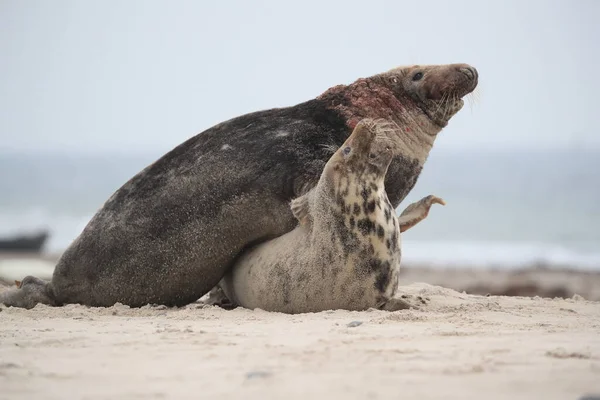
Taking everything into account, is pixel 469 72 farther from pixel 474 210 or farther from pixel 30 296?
pixel 474 210

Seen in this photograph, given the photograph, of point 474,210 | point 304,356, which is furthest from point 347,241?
point 474,210

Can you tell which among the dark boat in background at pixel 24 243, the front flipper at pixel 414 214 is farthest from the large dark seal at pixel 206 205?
the dark boat in background at pixel 24 243

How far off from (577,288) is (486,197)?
118 ft

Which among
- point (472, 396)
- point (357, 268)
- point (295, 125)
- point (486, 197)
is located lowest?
point (472, 396)

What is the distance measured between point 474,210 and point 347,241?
3675 cm

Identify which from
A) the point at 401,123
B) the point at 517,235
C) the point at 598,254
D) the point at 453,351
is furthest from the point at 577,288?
the point at 517,235

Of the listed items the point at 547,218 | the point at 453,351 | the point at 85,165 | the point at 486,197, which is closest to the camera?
the point at 453,351

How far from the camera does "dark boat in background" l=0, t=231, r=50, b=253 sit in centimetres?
2251

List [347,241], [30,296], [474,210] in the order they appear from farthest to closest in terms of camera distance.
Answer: [474,210] < [30,296] < [347,241]

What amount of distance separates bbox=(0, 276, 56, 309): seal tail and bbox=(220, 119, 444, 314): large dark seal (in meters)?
1.79

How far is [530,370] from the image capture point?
3.76 metres

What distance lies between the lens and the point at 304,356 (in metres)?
4.12

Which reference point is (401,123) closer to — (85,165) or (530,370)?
(530,370)

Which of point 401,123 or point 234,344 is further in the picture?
point 401,123
